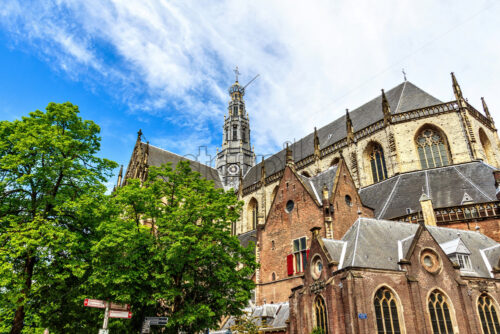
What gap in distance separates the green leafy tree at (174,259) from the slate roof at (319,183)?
25.2ft

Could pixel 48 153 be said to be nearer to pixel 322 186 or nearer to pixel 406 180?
pixel 322 186

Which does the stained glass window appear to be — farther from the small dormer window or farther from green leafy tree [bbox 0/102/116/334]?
green leafy tree [bbox 0/102/116/334]

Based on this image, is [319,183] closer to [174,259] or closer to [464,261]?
[464,261]

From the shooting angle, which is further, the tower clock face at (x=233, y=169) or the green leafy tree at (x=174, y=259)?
the tower clock face at (x=233, y=169)

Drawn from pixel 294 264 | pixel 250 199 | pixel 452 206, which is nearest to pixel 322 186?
pixel 294 264

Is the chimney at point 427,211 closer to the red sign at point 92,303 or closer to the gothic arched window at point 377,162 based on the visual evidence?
the gothic arched window at point 377,162

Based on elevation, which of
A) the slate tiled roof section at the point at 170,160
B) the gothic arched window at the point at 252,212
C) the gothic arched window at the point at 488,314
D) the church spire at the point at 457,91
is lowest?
the gothic arched window at the point at 488,314

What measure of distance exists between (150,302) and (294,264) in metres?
11.0

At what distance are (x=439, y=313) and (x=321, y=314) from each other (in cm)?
492

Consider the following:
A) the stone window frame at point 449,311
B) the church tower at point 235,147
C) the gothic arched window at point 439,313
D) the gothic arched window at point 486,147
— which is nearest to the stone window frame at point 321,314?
the stone window frame at point 449,311

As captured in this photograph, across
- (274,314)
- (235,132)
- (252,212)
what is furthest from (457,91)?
(235,132)

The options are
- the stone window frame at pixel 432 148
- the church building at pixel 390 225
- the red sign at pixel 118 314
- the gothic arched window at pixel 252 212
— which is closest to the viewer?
the red sign at pixel 118 314

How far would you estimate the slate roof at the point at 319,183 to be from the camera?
22.7 m

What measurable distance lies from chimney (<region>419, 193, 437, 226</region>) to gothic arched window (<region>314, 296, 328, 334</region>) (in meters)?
9.69
